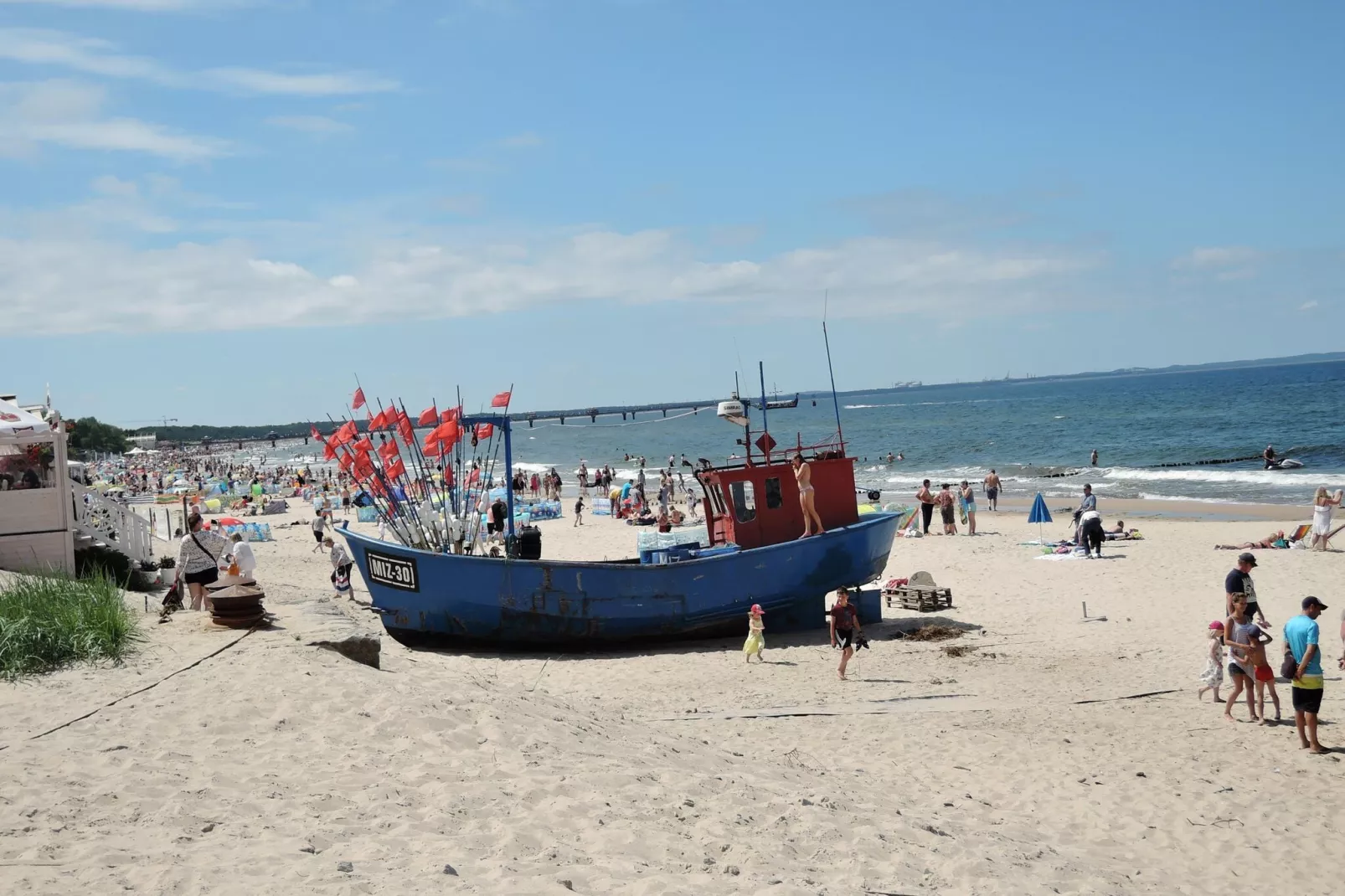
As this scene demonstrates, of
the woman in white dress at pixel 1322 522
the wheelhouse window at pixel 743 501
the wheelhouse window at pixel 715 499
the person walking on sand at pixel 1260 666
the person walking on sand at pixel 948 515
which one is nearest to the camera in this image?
the person walking on sand at pixel 1260 666

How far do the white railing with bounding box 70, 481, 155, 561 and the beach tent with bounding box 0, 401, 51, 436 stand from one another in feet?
5.91

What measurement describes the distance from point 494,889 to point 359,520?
31239mm

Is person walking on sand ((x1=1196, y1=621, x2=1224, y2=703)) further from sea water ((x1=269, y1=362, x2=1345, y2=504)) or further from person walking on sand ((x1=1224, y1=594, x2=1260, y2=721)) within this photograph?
sea water ((x1=269, y1=362, x2=1345, y2=504))

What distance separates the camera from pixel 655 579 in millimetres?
14656

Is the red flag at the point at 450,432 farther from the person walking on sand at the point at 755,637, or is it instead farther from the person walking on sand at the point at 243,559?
the person walking on sand at the point at 755,637

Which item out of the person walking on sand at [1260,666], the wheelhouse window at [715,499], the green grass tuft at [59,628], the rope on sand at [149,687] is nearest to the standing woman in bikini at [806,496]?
the wheelhouse window at [715,499]

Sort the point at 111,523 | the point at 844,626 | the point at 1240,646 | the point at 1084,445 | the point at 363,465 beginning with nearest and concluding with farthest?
1. the point at 1240,646
2. the point at 844,626
3. the point at 111,523
4. the point at 363,465
5. the point at 1084,445

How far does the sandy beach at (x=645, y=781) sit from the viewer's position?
18.5 feet

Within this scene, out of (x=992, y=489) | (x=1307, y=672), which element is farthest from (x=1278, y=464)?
(x=1307, y=672)

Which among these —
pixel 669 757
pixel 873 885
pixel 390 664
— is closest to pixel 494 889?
pixel 873 885

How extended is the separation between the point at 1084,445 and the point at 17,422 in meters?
60.2

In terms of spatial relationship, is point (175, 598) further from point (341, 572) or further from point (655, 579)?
point (341, 572)

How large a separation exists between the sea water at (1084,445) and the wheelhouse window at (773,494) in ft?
3.11

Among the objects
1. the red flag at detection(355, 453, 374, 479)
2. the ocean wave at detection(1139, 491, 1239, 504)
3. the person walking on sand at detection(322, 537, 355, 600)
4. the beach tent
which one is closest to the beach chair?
the red flag at detection(355, 453, 374, 479)
